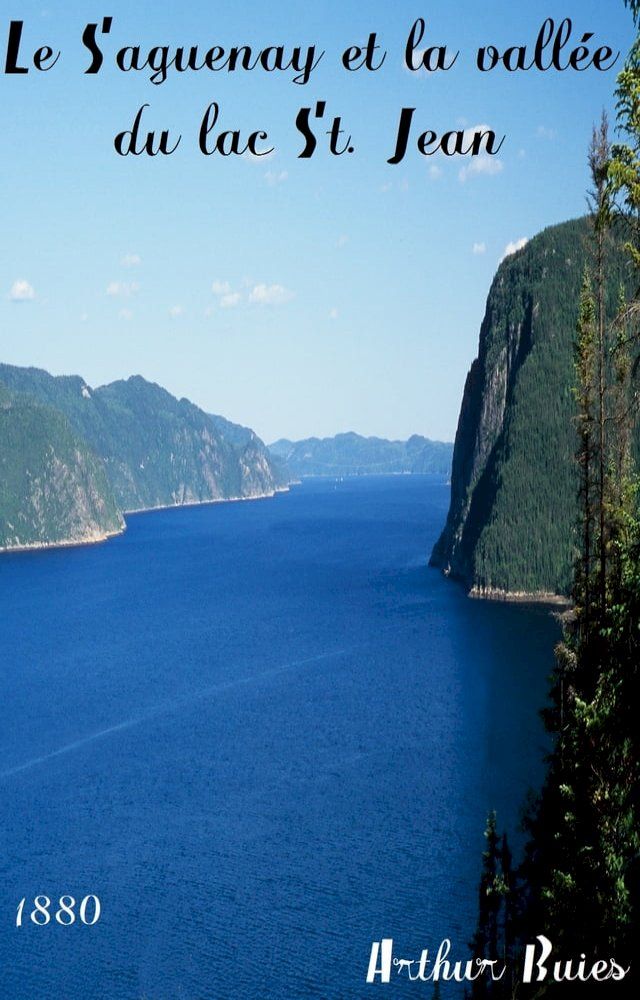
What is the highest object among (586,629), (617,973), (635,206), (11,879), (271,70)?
→ (271,70)

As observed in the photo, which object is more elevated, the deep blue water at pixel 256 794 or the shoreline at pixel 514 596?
the shoreline at pixel 514 596

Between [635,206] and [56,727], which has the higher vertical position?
[635,206]

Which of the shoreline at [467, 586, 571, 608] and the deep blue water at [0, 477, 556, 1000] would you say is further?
the shoreline at [467, 586, 571, 608]

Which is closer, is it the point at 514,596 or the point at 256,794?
the point at 256,794

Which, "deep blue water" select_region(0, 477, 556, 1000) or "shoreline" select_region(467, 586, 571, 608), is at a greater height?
"shoreline" select_region(467, 586, 571, 608)

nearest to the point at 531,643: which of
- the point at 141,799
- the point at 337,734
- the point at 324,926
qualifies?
the point at 337,734

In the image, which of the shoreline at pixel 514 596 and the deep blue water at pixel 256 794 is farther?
the shoreline at pixel 514 596

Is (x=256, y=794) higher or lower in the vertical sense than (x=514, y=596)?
lower

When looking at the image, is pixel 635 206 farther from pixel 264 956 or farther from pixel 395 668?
pixel 395 668
